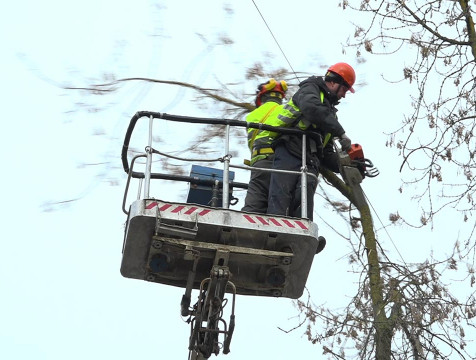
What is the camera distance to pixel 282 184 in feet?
36.7

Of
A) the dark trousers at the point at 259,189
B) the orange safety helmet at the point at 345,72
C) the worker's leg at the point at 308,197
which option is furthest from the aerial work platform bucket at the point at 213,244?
the orange safety helmet at the point at 345,72

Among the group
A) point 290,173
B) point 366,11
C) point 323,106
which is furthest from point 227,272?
point 366,11

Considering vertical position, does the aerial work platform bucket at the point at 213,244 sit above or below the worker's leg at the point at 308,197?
below

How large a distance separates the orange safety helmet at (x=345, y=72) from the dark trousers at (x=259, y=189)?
102 cm

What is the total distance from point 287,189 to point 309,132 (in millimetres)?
590

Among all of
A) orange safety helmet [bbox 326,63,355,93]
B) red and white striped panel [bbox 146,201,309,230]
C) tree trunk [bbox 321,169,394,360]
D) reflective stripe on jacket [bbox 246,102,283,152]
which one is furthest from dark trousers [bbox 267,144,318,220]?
tree trunk [bbox 321,169,394,360]

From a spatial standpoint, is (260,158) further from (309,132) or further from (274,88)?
(274,88)

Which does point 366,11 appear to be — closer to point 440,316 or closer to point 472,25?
point 472,25

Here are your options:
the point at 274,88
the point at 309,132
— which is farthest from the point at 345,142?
the point at 274,88

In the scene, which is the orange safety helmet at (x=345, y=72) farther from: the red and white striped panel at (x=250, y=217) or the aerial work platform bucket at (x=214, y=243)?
Result: the red and white striped panel at (x=250, y=217)

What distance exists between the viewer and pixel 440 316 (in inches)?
448

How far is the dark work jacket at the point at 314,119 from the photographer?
1123cm

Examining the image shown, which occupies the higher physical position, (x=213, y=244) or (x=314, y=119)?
(x=314, y=119)

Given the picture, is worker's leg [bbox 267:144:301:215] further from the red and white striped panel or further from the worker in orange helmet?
the red and white striped panel
